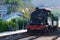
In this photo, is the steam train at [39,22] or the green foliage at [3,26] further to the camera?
the green foliage at [3,26]

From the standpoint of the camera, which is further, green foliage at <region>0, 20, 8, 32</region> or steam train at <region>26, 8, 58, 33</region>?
green foliage at <region>0, 20, 8, 32</region>

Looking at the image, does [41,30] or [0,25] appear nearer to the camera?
[41,30]

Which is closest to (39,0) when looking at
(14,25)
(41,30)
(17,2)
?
(14,25)

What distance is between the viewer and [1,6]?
5841 centimetres

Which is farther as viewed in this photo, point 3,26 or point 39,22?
point 3,26

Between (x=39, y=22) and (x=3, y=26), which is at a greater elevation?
(x=39, y=22)

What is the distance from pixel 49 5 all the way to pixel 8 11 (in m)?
23.8

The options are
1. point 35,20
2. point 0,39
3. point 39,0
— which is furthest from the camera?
point 39,0

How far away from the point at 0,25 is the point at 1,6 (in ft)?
101

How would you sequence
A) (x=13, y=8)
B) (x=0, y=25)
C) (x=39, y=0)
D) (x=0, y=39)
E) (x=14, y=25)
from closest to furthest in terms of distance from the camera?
(x=0, y=39) < (x=0, y=25) < (x=14, y=25) < (x=39, y=0) < (x=13, y=8)

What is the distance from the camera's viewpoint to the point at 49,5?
37.4 m

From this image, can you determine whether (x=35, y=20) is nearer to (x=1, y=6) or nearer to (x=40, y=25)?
(x=40, y=25)

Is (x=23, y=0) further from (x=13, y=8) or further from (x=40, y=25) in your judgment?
(x=40, y=25)

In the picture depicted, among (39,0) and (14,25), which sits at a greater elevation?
(39,0)
